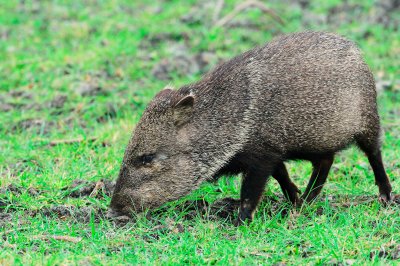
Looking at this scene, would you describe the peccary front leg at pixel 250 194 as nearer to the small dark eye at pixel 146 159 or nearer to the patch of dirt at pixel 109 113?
the small dark eye at pixel 146 159

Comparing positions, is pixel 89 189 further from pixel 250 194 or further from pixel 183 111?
pixel 250 194

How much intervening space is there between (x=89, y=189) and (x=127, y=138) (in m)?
1.44

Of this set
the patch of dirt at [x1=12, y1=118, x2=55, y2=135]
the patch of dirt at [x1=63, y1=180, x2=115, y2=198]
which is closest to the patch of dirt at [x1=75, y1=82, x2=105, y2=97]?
the patch of dirt at [x1=12, y1=118, x2=55, y2=135]

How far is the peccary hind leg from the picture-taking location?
6.16m

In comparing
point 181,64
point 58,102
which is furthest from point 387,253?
point 181,64

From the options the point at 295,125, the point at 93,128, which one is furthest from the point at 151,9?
the point at 295,125

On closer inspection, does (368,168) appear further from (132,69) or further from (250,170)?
(132,69)

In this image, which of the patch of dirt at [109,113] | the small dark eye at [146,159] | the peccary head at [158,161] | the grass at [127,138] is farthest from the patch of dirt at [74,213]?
the patch of dirt at [109,113]

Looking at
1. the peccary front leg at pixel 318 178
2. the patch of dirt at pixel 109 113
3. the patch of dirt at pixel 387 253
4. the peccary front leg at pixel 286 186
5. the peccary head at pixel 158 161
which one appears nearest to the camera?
the patch of dirt at pixel 387 253

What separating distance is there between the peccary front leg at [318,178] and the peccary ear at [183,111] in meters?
1.17

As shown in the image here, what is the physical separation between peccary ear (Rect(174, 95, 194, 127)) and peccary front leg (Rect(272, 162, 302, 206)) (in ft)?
2.84

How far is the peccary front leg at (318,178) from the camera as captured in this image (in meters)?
6.23

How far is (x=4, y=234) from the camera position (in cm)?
533

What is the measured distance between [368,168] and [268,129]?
5.76ft
